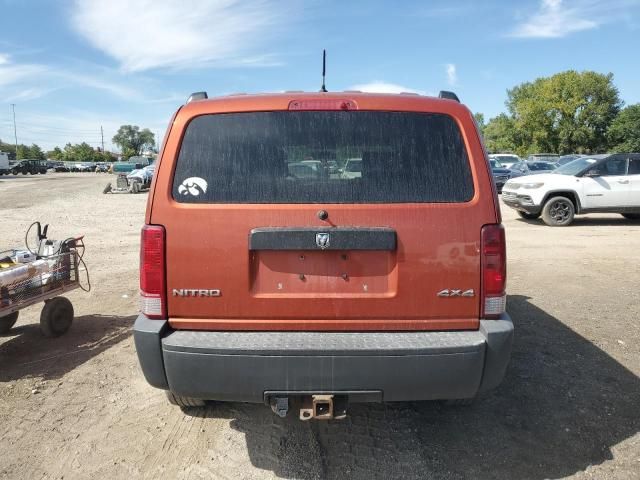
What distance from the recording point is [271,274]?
2721 mm

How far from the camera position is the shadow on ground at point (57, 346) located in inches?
173

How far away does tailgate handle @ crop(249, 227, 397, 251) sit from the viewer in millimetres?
2652

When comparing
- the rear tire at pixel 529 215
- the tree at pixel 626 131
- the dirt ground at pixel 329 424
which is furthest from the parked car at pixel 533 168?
the tree at pixel 626 131

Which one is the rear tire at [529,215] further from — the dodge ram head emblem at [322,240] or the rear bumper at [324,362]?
the dodge ram head emblem at [322,240]

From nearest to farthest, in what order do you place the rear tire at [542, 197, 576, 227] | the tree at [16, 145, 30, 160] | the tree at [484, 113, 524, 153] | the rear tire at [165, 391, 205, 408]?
the rear tire at [165, 391, 205, 408] → the rear tire at [542, 197, 576, 227] → the tree at [484, 113, 524, 153] → the tree at [16, 145, 30, 160]

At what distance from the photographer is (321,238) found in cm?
266

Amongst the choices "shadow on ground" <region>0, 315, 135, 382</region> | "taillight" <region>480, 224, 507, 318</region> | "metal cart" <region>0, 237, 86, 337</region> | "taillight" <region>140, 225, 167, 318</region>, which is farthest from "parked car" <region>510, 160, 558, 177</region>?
"taillight" <region>140, 225, 167, 318</region>

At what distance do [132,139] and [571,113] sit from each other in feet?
392

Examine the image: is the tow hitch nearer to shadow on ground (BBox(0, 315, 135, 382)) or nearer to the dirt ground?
the dirt ground

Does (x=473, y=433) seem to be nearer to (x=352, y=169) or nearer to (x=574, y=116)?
(x=352, y=169)

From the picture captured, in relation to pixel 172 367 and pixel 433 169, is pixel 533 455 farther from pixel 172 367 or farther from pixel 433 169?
pixel 172 367

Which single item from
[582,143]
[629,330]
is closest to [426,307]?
[629,330]

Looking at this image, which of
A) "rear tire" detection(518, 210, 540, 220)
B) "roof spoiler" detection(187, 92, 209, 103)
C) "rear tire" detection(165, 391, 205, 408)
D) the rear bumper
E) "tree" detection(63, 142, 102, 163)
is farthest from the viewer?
"tree" detection(63, 142, 102, 163)

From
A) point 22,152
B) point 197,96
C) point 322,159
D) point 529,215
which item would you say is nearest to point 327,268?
point 322,159
